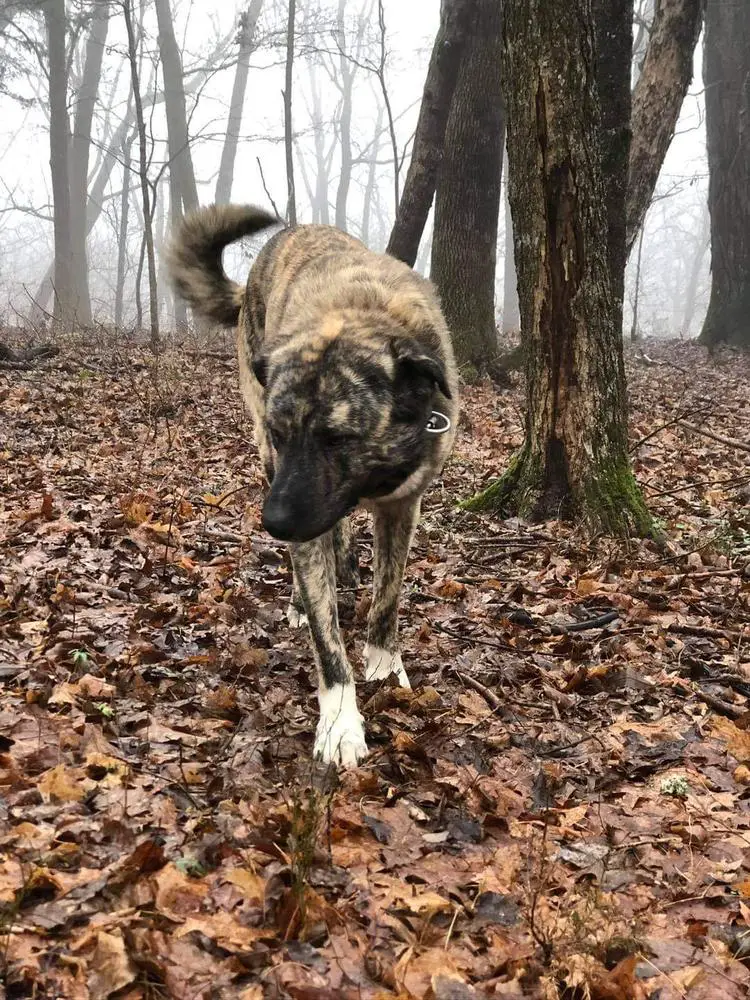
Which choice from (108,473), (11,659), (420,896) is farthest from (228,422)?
(420,896)

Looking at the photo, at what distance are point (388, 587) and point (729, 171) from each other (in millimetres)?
14648

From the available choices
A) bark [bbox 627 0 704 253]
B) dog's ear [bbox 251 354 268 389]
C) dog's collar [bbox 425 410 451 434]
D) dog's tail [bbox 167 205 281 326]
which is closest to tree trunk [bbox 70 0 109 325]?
bark [bbox 627 0 704 253]

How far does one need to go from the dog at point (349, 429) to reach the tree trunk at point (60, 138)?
17.5 metres

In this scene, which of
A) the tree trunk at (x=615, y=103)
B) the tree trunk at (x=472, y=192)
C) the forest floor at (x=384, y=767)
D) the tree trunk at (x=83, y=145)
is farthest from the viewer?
the tree trunk at (x=83, y=145)

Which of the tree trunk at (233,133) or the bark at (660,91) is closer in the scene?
the bark at (660,91)

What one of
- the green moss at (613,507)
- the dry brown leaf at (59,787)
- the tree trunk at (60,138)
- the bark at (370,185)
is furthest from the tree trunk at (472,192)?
the bark at (370,185)

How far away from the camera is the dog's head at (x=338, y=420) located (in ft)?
11.0

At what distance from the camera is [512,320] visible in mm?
33281

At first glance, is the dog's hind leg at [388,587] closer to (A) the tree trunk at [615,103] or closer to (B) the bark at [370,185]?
(A) the tree trunk at [615,103]

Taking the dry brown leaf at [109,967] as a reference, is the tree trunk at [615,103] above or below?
above

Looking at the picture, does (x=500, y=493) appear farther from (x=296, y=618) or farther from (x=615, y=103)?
(x=615, y=103)

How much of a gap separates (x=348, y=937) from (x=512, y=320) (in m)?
32.5

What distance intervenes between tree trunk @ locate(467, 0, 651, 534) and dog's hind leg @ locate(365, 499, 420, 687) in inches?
74.5

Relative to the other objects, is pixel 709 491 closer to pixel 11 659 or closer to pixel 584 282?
pixel 584 282
